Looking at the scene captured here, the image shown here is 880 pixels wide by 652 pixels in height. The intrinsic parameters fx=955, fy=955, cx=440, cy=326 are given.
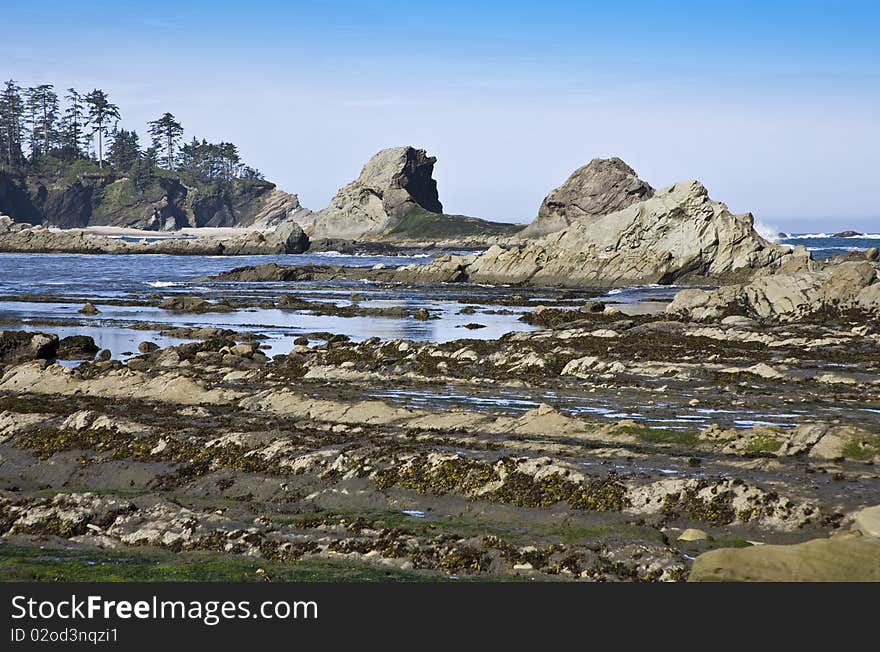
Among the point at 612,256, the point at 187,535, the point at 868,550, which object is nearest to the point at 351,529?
the point at 187,535

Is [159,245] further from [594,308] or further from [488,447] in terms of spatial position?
[488,447]

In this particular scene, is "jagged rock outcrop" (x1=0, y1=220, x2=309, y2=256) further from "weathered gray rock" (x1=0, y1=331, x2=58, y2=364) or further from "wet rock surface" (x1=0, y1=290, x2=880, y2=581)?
"wet rock surface" (x1=0, y1=290, x2=880, y2=581)

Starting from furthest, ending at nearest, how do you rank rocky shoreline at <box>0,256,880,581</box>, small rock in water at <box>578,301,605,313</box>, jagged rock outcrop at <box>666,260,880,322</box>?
small rock in water at <box>578,301,605,313</box>
jagged rock outcrop at <box>666,260,880,322</box>
rocky shoreline at <box>0,256,880,581</box>

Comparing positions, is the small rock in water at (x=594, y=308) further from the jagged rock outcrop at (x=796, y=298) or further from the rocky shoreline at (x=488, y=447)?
the rocky shoreline at (x=488, y=447)

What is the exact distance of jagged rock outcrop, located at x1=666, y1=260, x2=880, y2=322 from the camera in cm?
4434

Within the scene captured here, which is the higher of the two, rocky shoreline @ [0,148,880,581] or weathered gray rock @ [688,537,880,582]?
weathered gray rock @ [688,537,880,582]

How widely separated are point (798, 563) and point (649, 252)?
7234 centimetres

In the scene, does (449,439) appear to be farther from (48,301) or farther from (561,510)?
(48,301)

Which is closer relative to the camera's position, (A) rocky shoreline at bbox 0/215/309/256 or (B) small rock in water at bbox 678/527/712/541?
(B) small rock in water at bbox 678/527/712/541

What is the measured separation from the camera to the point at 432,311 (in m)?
59.8

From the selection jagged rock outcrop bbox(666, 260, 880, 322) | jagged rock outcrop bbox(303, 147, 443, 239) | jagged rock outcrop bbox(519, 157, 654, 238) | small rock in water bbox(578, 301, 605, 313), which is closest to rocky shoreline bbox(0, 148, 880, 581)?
jagged rock outcrop bbox(666, 260, 880, 322)

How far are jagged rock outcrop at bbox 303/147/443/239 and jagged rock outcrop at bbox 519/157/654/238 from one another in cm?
3030

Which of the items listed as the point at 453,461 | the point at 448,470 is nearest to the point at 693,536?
the point at 448,470

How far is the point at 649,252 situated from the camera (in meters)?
82.1
